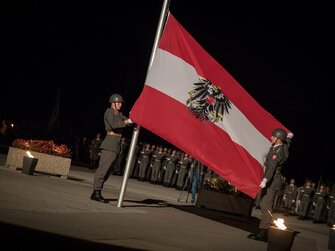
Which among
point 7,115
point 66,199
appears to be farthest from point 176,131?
point 7,115

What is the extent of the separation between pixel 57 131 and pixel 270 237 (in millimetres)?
27183

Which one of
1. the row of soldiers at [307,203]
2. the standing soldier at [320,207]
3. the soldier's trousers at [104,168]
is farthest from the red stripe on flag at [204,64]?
the standing soldier at [320,207]

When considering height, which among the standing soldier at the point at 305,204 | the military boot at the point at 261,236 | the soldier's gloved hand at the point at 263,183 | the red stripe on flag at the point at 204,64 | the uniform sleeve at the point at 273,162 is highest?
the red stripe on flag at the point at 204,64

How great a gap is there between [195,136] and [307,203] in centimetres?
1626

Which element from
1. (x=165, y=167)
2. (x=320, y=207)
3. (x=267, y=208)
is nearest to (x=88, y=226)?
(x=267, y=208)

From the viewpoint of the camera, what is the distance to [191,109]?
10.4 meters

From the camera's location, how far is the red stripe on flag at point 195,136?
10.1m

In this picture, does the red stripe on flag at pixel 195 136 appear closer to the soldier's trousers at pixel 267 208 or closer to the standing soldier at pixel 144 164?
the soldier's trousers at pixel 267 208

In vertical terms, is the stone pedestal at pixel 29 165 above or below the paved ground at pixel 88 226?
above

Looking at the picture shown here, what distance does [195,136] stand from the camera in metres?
10.2

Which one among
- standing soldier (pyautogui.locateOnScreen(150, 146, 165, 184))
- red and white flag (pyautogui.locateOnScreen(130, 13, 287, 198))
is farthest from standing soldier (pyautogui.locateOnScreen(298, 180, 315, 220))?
red and white flag (pyautogui.locateOnScreen(130, 13, 287, 198))

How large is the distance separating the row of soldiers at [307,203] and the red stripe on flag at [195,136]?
14664 millimetres

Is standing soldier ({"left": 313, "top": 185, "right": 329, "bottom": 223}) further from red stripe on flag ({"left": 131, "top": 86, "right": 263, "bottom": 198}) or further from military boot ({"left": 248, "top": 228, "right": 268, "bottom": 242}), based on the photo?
red stripe on flag ({"left": 131, "top": 86, "right": 263, "bottom": 198})

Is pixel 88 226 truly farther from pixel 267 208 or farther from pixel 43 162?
pixel 43 162
